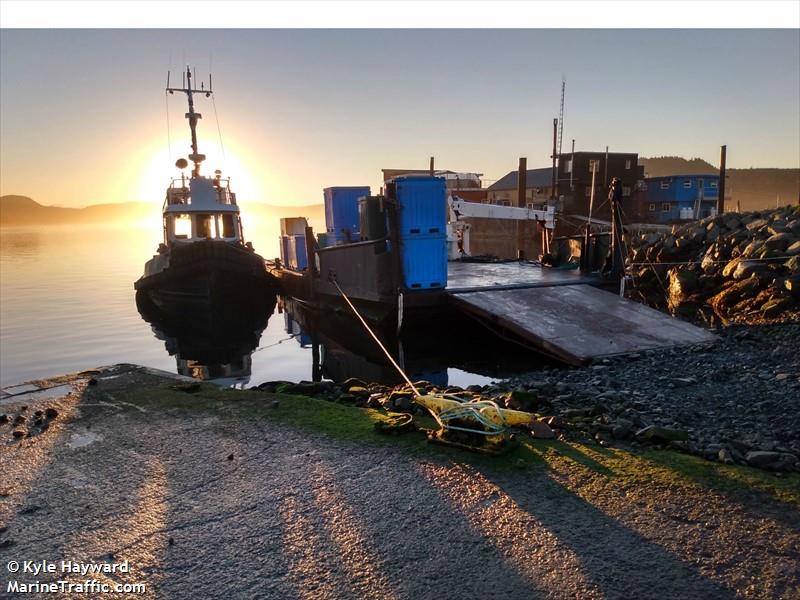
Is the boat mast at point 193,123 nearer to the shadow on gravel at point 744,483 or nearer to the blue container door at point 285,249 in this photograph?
the blue container door at point 285,249

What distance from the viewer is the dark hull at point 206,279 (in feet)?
68.2

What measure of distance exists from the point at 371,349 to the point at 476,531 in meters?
10.6

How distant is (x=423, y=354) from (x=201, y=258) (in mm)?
11467

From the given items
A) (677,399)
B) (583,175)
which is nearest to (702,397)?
(677,399)

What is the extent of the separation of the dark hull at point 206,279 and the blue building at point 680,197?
133ft

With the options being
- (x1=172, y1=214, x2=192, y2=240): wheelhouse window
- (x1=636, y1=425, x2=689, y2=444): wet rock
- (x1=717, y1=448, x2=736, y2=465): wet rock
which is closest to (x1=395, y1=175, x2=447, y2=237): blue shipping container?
(x1=636, y1=425, x2=689, y2=444): wet rock

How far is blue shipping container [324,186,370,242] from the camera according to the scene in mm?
20656

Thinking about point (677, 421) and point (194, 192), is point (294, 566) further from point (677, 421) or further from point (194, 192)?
point (194, 192)

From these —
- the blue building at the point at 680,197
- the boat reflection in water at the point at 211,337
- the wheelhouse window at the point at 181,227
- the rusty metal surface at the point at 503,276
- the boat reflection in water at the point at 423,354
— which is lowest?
the boat reflection in water at the point at 211,337

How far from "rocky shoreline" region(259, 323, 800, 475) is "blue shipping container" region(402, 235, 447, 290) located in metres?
3.97

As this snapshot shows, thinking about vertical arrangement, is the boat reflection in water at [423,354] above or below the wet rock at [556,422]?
below

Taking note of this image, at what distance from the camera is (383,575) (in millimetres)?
3182

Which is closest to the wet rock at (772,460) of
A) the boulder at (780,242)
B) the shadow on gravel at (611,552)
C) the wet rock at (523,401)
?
the shadow on gravel at (611,552)

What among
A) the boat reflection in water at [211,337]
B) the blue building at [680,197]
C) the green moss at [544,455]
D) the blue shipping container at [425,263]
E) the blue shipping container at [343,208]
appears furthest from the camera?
the blue building at [680,197]
